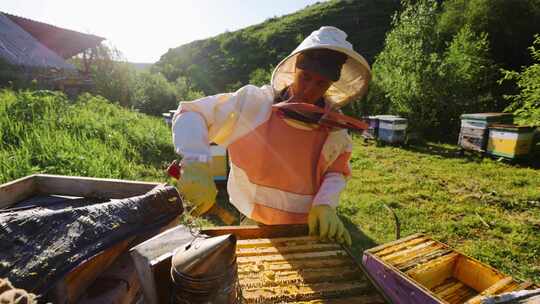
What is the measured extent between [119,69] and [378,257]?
48.2 feet

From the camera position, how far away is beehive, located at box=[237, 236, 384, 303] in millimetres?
1179

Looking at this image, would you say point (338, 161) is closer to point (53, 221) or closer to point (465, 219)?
point (53, 221)

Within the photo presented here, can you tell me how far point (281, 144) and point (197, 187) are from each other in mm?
780

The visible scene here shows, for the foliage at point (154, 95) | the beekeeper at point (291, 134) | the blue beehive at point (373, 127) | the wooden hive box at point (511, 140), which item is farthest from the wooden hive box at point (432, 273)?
the foliage at point (154, 95)

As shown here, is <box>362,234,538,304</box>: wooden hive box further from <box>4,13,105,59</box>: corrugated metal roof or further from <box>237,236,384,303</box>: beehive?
<box>4,13,105,59</box>: corrugated metal roof

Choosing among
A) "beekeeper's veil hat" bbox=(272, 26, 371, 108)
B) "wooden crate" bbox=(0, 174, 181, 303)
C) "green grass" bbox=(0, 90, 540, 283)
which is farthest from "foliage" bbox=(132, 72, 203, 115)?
"wooden crate" bbox=(0, 174, 181, 303)

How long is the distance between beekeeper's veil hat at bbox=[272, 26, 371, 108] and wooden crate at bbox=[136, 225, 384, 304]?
0.98 metres

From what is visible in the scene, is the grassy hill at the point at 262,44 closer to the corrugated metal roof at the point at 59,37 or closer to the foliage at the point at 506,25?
the foliage at the point at 506,25

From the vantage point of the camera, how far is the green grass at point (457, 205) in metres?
4.16

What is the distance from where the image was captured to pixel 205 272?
0.74 meters

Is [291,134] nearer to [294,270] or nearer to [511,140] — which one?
[294,270]

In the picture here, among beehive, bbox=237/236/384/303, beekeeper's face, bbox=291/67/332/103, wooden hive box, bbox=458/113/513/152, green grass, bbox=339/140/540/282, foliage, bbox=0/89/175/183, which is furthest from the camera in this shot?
wooden hive box, bbox=458/113/513/152

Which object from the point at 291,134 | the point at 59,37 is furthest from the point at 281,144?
the point at 59,37

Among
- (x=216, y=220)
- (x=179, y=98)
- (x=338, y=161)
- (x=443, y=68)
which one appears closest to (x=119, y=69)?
(x=179, y=98)
